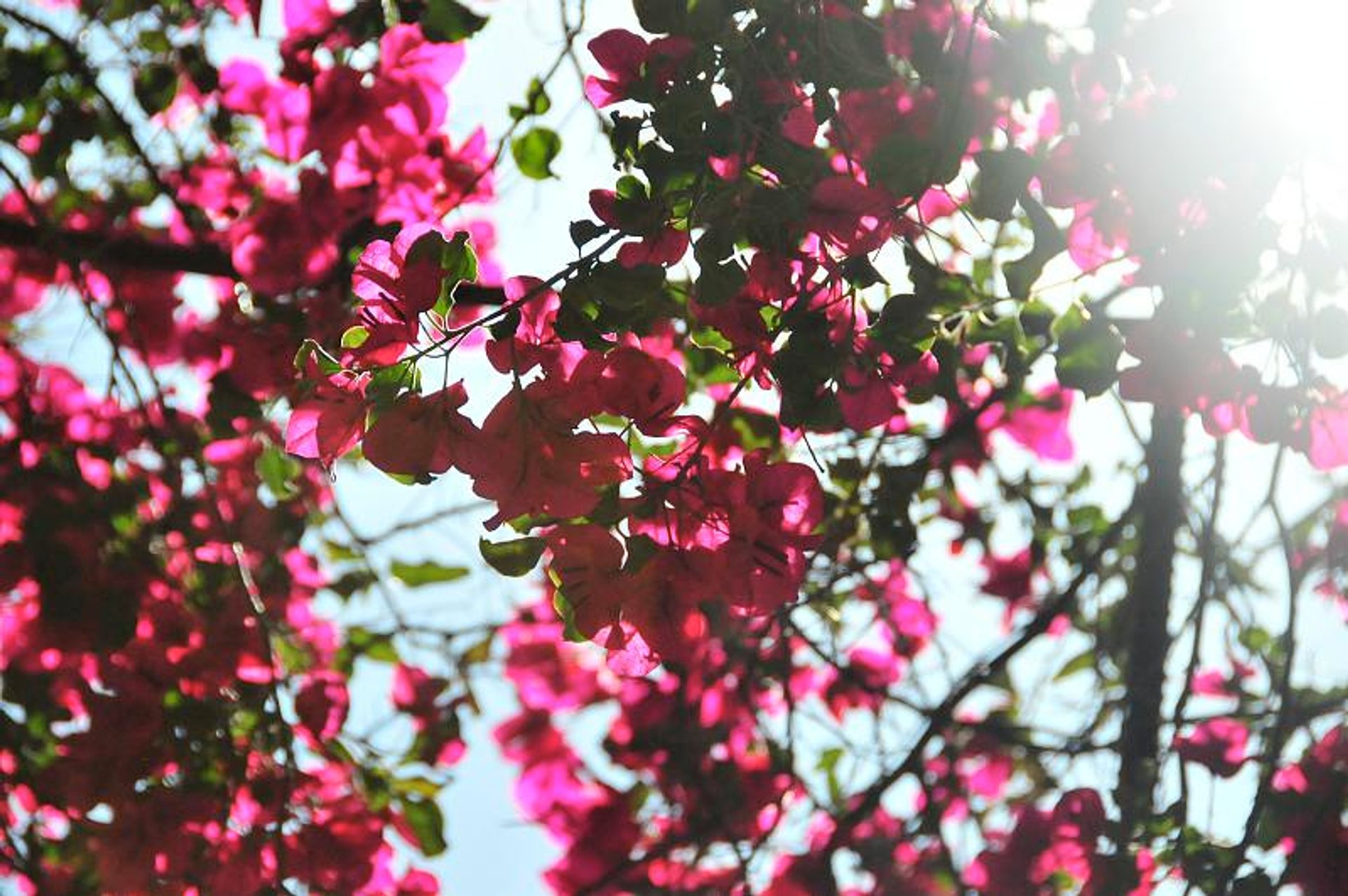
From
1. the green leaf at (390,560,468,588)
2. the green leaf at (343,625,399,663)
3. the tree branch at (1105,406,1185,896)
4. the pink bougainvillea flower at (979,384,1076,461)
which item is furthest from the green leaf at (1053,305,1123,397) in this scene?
the green leaf at (343,625,399,663)

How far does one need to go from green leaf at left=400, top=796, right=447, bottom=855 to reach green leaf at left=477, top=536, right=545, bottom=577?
2.26ft

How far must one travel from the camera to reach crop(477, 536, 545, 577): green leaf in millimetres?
667

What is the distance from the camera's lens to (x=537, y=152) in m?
Answer: 1.01

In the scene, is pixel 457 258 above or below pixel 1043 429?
below

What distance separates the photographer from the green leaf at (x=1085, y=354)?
856 millimetres

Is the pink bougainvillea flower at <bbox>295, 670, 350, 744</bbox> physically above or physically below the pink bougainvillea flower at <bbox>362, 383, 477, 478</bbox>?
above

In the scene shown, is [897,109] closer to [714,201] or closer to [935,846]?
[714,201]

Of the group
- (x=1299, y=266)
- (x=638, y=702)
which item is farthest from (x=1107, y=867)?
(x=638, y=702)

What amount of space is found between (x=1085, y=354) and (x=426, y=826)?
755 millimetres

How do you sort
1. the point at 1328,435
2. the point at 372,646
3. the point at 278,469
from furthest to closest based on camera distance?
the point at 372,646
the point at 278,469
the point at 1328,435

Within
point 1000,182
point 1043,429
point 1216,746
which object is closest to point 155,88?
point 1000,182

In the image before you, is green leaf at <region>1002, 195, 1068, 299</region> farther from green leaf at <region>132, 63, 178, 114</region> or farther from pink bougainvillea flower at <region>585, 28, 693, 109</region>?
green leaf at <region>132, 63, 178, 114</region>

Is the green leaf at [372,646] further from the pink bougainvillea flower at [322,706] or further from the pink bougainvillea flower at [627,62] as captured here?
the pink bougainvillea flower at [627,62]

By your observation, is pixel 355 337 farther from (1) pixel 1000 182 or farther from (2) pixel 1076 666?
(2) pixel 1076 666
